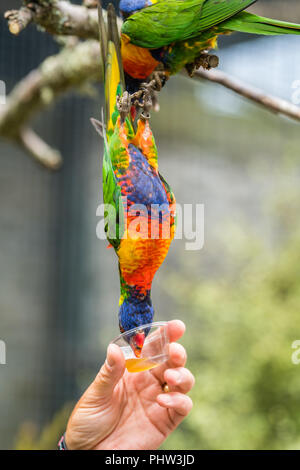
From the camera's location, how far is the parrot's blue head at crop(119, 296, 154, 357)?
630 mm

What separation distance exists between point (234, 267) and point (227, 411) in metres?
0.82

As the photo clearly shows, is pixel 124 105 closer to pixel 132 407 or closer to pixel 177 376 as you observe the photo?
pixel 177 376

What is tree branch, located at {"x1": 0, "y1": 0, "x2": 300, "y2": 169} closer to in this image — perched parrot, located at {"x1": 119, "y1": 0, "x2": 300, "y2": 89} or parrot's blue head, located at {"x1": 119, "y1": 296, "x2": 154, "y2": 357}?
perched parrot, located at {"x1": 119, "y1": 0, "x2": 300, "y2": 89}

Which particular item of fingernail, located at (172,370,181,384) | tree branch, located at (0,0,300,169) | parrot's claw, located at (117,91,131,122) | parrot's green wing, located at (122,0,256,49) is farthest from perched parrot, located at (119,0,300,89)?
fingernail, located at (172,370,181,384)

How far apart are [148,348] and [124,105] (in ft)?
1.25

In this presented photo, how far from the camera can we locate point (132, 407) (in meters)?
0.94

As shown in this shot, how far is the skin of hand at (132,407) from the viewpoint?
82 cm

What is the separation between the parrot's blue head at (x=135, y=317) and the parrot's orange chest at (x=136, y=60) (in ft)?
1.31

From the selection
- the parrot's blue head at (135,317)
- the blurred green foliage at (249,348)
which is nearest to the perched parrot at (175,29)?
the parrot's blue head at (135,317)

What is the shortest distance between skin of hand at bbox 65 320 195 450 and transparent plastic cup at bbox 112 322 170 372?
43mm

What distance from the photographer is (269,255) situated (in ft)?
8.21

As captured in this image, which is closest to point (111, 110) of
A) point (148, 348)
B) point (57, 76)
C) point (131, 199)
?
point (131, 199)

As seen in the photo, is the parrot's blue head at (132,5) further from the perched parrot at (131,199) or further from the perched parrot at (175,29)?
the perched parrot at (131,199)

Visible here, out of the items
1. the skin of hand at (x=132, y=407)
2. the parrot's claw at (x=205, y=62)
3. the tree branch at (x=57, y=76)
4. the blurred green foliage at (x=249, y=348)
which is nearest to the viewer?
the parrot's claw at (x=205, y=62)
